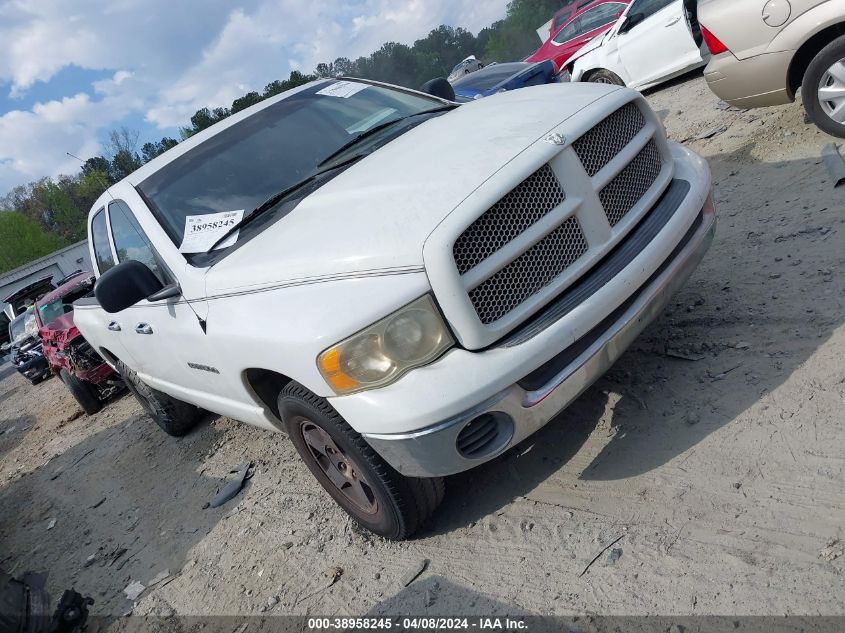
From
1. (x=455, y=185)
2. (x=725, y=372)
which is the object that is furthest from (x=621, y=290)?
(x=725, y=372)

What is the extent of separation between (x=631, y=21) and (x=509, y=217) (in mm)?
7900

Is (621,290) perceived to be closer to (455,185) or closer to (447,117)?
(455,185)

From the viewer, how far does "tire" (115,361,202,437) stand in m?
5.00

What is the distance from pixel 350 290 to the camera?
2211 millimetres

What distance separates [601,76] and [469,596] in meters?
8.65

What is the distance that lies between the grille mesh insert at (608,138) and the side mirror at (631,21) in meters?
6.80

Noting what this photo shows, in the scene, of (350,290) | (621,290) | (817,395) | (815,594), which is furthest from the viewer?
(817,395)

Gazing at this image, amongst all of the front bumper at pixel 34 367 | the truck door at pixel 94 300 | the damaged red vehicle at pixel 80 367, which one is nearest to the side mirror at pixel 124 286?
the truck door at pixel 94 300

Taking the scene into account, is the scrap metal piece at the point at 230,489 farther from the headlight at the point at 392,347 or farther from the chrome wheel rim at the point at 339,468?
the headlight at the point at 392,347

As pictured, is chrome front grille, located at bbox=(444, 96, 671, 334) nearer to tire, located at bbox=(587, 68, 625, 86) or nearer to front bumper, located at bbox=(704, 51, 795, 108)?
front bumper, located at bbox=(704, 51, 795, 108)

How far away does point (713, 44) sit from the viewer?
4.91 meters

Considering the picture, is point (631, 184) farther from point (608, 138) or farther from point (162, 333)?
point (162, 333)

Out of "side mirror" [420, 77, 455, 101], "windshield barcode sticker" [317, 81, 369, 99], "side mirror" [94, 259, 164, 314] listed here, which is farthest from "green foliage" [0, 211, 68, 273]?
"side mirror" [94, 259, 164, 314]

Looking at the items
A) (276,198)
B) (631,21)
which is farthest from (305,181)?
(631,21)
